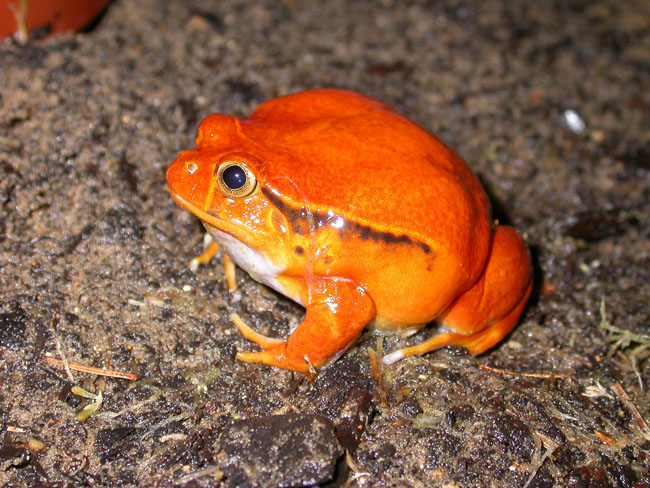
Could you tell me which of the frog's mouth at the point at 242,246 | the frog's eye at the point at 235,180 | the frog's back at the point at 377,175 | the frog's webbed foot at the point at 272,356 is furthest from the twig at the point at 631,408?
the frog's eye at the point at 235,180

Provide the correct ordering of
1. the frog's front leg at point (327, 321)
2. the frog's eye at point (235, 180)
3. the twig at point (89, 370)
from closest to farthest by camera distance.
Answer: the frog's eye at point (235, 180), the frog's front leg at point (327, 321), the twig at point (89, 370)

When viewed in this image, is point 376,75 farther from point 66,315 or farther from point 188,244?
point 66,315

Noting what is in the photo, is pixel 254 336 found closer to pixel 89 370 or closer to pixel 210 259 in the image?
pixel 210 259

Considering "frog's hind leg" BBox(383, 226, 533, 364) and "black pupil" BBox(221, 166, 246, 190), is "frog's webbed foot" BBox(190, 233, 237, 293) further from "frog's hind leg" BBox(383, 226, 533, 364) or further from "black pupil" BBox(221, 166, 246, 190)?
"frog's hind leg" BBox(383, 226, 533, 364)

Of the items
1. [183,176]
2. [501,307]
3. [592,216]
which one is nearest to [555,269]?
[592,216]

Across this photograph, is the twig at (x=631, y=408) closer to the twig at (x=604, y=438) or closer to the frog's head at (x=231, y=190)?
the twig at (x=604, y=438)
